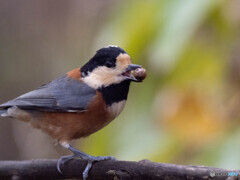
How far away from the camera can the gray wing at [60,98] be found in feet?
8.83

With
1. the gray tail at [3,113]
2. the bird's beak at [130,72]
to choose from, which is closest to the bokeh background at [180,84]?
the bird's beak at [130,72]

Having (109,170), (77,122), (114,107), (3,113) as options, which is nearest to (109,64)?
(114,107)

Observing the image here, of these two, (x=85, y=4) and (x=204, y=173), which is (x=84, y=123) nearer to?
(x=204, y=173)

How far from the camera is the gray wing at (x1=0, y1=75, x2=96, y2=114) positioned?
8.83 feet

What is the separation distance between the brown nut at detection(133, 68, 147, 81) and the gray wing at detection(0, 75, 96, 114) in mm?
341

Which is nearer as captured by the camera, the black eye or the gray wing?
the black eye

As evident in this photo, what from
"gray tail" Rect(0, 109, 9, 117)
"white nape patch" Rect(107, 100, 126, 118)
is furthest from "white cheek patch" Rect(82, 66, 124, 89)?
"gray tail" Rect(0, 109, 9, 117)

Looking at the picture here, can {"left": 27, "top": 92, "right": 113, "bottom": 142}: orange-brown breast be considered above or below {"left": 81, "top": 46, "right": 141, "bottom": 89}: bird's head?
below

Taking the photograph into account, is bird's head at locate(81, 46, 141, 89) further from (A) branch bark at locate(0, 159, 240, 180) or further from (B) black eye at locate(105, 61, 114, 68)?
(A) branch bark at locate(0, 159, 240, 180)

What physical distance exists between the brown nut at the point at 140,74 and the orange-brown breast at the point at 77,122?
0.29m

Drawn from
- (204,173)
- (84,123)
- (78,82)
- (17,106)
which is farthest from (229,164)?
(17,106)

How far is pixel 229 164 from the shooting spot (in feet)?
6.47

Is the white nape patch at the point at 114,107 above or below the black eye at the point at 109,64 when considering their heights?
below

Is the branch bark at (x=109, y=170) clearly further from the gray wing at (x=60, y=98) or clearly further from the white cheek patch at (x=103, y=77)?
the white cheek patch at (x=103, y=77)
